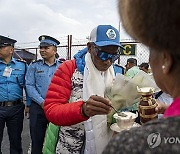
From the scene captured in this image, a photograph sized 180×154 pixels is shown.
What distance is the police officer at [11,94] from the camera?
3.88 m

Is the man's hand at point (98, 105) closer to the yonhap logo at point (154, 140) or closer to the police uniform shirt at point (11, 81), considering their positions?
the yonhap logo at point (154, 140)

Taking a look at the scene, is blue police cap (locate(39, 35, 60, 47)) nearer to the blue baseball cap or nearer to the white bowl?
the blue baseball cap

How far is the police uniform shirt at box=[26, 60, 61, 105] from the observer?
3932 millimetres

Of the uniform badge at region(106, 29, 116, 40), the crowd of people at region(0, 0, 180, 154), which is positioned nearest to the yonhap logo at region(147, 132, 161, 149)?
the crowd of people at region(0, 0, 180, 154)

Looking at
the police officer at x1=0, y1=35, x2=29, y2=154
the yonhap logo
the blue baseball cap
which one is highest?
the blue baseball cap

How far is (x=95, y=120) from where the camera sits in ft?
5.42

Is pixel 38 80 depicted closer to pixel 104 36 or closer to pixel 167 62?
pixel 104 36

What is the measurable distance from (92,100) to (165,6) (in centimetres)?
87

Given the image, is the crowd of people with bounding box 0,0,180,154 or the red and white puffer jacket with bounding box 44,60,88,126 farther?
the red and white puffer jacket with bounding box 44,60,88,126

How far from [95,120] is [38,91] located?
2501 millimetres

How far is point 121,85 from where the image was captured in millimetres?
1554

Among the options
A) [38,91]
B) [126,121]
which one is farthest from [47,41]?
[126,121]

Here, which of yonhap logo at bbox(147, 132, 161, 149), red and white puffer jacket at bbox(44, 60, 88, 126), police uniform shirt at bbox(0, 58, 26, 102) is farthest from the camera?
police uniform shirt at bbox(0, 58, 26, 102)

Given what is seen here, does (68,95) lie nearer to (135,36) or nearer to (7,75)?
(135,36)
